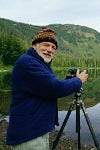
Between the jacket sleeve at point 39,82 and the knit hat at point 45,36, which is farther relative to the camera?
the knit hat at point 45,36

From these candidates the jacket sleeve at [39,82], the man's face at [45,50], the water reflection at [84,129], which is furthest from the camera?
the water reflection at [84,129]

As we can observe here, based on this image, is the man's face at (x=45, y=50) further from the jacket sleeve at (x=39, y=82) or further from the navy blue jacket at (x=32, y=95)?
the jacket sleeve at (x=39, y=82)

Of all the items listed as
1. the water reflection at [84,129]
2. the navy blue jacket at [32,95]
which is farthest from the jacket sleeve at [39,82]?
the water reflection at [84,129]

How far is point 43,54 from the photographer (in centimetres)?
530

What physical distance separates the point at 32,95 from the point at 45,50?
0.84m

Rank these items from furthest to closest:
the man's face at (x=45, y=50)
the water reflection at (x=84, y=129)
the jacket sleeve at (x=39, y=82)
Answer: the water reflection at (x=84, y=129) < the man's face at (x=45, y=50) < the jacket sleeve at (x=39, y=82)

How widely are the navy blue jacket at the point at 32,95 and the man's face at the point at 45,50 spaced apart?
0.17 meters

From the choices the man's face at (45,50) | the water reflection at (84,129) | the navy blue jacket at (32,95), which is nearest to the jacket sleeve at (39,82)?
the navy blue jacket at (32,95)

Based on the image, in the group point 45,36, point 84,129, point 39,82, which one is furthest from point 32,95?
point 84,129

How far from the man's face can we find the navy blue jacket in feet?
0.56

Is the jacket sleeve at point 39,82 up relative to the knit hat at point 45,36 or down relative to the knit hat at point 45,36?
down

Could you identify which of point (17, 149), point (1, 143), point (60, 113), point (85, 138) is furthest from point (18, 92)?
point (60, 113)

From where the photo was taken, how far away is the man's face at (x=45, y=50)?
17.4ft

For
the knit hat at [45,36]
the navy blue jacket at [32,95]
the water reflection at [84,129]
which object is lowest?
the water reflection at [84,129]
